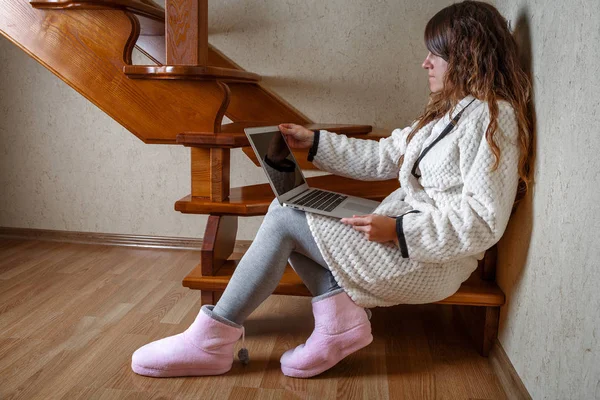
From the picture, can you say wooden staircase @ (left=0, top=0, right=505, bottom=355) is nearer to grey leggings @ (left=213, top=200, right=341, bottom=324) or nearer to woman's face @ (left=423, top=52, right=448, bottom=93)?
grey leggings @ (left=213, top=200, right=341, bottom=324)

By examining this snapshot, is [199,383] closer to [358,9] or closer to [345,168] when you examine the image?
[345,168]

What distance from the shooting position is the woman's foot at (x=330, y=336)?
1430mm

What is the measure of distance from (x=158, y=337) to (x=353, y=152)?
0.70 m

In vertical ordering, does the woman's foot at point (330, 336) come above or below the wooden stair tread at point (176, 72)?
below

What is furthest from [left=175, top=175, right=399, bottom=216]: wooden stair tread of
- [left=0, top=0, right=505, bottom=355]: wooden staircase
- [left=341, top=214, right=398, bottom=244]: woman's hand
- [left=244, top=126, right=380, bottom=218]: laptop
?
[left=341, top=214, right=398, bottom=244]: woman's hand

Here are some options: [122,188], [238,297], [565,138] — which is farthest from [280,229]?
[122,188]

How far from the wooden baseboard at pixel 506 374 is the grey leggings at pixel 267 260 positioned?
41 cm

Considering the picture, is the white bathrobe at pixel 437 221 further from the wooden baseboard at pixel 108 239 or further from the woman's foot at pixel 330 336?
the wooden baseboard at pixel 108 239

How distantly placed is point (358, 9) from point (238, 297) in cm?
125

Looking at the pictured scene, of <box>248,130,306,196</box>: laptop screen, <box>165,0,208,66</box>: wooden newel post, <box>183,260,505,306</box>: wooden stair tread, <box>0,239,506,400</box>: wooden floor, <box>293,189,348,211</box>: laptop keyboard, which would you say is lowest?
<box>0,239,506,400</box>: wooden floor

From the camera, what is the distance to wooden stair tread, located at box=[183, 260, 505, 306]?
1.50 meters

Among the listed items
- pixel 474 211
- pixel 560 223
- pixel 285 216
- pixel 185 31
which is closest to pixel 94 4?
pixel 185 31

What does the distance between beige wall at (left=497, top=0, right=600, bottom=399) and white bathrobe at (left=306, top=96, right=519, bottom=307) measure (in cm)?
9

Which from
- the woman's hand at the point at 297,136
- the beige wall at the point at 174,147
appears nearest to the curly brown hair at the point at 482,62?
the woman's hand at the point at 297,136
